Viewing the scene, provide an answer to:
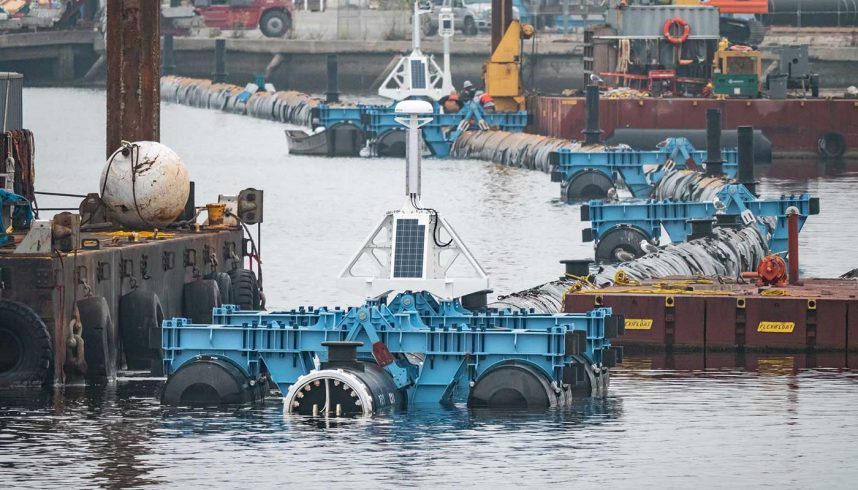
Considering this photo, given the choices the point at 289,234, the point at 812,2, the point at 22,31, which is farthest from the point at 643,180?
the point at 22,31

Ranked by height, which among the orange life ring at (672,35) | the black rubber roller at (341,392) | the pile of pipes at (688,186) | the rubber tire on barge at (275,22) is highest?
the rubber tire on barge at (275,22)

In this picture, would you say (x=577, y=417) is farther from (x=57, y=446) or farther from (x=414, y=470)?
(x=57, y=446)

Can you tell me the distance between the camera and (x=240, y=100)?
5374 inches

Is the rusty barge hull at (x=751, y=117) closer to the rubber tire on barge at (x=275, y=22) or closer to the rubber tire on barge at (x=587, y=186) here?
the rubber tire on barge at (x=587, y=186)

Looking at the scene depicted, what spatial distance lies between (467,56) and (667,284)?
10040cm

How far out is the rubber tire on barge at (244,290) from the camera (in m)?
43.7

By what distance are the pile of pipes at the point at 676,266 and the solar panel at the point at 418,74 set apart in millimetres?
45493

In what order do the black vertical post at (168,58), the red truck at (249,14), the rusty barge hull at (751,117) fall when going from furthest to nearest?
1. the red truck at (249,14)
2. the black vertical post at (168,58)
3. the rusty barge hull at (751,117)

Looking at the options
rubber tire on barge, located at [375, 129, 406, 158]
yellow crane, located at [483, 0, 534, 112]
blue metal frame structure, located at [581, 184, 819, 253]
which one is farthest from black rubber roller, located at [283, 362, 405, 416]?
rubber tire on barge, located at [375, 129, 406, 158]

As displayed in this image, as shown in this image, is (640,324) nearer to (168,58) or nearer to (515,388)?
(515,388)

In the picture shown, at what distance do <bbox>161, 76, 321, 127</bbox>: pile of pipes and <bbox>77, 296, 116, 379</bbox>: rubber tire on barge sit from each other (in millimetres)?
82875

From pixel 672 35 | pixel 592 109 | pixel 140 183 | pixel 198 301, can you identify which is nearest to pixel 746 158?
pixel 592 109

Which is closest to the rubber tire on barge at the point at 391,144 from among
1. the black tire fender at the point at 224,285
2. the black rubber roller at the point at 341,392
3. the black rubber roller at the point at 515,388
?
the black tire fender at the point at 224,285

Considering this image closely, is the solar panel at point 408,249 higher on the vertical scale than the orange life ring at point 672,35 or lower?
lower
